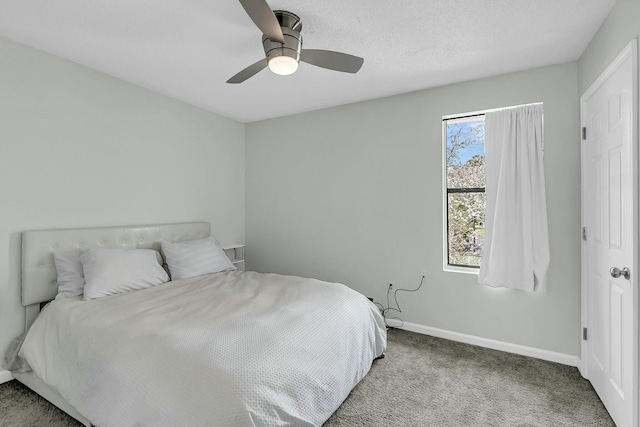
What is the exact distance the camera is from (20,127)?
7.64 feet

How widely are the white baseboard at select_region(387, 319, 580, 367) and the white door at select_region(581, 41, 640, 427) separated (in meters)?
0.22

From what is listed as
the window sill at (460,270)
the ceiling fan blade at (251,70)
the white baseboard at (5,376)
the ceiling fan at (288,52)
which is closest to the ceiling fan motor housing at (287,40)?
the ceiling fan at (288,52)

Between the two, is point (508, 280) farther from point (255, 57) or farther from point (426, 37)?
point (255, 57)

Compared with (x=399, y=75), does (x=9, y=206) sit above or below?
below

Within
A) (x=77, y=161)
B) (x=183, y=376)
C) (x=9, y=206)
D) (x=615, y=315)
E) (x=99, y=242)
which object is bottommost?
(x=183, y=376)

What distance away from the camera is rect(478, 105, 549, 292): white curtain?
8.55 ft

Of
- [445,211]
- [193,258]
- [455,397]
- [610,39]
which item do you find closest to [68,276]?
[193,258]

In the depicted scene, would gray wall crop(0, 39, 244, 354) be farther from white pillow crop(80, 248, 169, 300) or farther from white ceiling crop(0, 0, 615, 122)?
white pillow crop(80, 248, 169, 300)

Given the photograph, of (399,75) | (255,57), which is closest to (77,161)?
(255,57)

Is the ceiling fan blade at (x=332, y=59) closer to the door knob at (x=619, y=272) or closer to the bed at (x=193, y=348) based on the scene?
the bed at (x=193, y=348)

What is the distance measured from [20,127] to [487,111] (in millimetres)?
3790

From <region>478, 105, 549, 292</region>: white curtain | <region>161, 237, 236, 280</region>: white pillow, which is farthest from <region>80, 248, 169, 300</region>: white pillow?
<region>478, 105, 549, 292</region>: white curtain

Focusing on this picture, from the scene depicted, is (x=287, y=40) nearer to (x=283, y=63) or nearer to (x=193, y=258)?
(x=283, y=63)

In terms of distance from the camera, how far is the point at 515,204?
270cm
